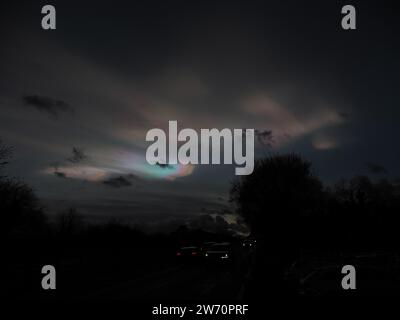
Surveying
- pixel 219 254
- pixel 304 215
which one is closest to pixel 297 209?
pixel 304 215

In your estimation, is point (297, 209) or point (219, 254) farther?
point (297, 209)

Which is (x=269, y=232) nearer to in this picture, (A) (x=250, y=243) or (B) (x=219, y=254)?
(A) (x=250, y=243)

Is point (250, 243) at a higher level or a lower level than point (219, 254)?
lower

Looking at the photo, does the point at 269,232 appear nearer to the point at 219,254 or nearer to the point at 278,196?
the point at 278,196

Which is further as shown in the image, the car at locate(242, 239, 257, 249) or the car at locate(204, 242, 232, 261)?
the car at locate(242, 239, 257, 249)

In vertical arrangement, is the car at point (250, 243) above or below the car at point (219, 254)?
below

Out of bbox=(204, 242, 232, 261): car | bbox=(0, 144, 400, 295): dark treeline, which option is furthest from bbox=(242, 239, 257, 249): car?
bbox=(204, 242, 232, 261): car

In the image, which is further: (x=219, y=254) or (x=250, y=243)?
(x=250, y=243)

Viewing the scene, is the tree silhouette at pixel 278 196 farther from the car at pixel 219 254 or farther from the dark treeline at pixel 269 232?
the car at pixel 219 254

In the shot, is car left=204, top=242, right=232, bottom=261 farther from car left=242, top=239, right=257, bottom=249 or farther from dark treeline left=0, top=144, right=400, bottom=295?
car left=242, top=239, right=257, bottom=249

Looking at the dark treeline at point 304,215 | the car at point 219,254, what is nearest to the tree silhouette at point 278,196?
the dark treeline at point 304,215

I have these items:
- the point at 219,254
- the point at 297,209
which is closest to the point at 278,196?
the point at 297,209

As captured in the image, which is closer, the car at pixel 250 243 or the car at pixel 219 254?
the car at pixel 219 254
